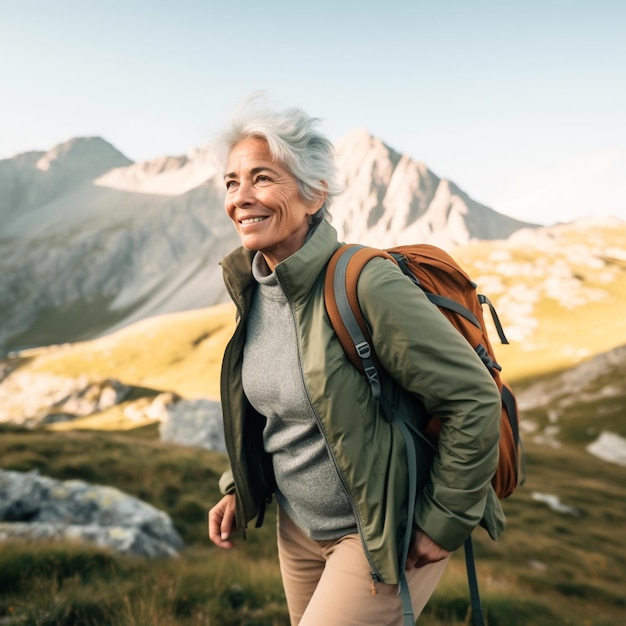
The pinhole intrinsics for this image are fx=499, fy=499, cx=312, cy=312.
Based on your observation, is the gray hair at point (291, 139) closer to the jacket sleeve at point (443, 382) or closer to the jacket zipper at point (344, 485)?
the jacket zipper at point (344, 485)

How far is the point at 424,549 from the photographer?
9.32 ft

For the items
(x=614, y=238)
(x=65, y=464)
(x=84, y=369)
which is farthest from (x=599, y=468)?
(x=614, y=238)

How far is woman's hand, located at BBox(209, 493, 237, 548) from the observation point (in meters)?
Result: 3.89

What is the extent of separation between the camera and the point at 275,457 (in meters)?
3.59

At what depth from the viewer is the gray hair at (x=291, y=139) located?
10.5 ft

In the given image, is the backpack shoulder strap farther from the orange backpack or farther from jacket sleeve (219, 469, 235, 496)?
jacket sleeve (219, 469, 235, 496)

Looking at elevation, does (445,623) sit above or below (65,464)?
above

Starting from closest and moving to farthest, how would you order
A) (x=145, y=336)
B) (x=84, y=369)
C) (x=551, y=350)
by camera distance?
(x=551, y=350) < (x=84, y=369) < (x=145, y=336)

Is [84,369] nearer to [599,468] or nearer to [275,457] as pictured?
[599,468]

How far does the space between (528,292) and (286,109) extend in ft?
441

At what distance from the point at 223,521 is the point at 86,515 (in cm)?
661

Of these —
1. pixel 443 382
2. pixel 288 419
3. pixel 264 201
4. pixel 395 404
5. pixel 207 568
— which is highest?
pixel 264 201

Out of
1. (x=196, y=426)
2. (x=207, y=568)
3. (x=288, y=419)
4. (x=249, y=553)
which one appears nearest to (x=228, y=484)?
(x=288, y=419)

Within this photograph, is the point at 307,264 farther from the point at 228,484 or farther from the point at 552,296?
the point at 552,296
